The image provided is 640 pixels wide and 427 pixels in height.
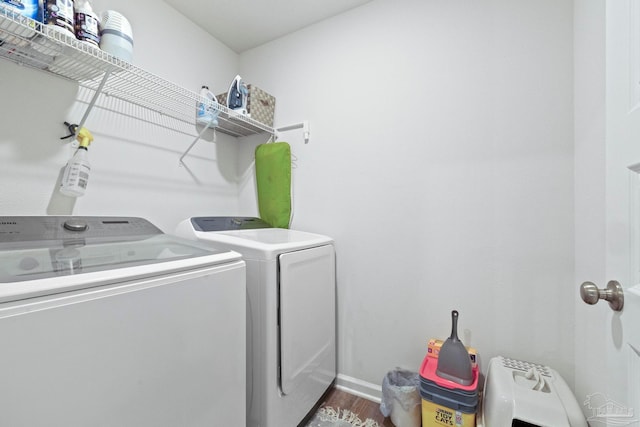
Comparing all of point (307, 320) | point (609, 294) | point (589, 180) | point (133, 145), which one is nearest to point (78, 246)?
point (133, 145)

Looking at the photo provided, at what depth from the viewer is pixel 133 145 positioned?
1.64 meters

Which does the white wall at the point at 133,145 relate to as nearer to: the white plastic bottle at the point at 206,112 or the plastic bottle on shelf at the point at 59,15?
the white plastic bottle at the point at 206,112

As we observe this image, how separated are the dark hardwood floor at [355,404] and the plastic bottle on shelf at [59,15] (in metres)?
2.39

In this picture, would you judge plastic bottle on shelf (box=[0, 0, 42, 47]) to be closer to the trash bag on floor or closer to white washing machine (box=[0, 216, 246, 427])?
white washing machine (box=[0, 216, 246, 427])

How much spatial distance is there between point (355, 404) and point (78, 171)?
2.14 m

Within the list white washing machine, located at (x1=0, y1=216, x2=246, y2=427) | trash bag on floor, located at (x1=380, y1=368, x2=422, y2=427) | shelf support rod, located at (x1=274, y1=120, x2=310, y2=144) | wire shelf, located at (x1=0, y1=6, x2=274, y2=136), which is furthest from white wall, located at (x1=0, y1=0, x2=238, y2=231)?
trash bag on floor, located at (x1=380, y1=368, x2=422, y2=427)

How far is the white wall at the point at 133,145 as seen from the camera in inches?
48.0

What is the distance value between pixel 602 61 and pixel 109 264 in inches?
74.7

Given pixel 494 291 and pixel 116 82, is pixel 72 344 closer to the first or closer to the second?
pixel 116 82

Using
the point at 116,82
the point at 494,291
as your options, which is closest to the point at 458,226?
the point at 494,291

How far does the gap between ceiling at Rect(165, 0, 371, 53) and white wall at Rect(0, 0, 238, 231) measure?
4.5 inches

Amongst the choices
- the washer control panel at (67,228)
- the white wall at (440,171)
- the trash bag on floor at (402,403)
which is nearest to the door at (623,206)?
the white wall at (440,171)

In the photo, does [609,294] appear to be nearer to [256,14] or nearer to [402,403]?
[402,403]

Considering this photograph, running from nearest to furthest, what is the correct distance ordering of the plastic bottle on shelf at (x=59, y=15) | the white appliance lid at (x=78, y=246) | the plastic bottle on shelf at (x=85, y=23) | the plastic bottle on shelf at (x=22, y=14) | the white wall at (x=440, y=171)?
the white appliance lid at (x=78, y=246) → the plastic bottle on shelf at (x=22, y=14) → the plastic bottle on shelf at (x=59, y=15) → the plastic bottle on shelf at (x=85, y=23) → the white wall at (x=440, y=171)
